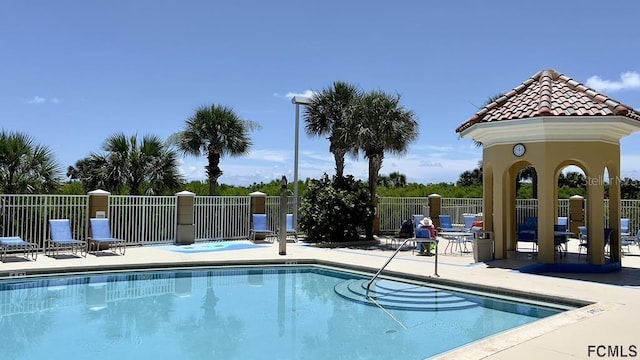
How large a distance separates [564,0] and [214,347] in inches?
481

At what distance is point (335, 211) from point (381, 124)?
3.67 metres

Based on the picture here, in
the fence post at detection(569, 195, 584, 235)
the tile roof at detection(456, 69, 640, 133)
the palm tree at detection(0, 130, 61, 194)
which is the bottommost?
the fence post at detection(569, 195, 584, 235)

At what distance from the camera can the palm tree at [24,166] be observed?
15.6 metres

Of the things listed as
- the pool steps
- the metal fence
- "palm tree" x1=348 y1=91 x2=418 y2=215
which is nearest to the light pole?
the metal fence

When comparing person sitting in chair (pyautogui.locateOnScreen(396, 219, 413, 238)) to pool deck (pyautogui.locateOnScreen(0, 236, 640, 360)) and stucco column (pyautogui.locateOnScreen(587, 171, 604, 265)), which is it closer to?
pool deck (pyautogui.locateOnScreen(0, 236, 640, 360))

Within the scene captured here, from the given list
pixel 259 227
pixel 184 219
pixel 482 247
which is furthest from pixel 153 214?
pixel 482 247

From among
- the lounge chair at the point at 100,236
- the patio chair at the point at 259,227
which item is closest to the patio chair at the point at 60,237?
the lounge chair at the point at 100,236

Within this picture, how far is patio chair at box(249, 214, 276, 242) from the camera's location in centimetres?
1959

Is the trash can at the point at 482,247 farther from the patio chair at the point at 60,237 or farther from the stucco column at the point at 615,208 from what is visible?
the patio chair at the point at 60,237

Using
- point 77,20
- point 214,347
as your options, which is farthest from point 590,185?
point 77,20

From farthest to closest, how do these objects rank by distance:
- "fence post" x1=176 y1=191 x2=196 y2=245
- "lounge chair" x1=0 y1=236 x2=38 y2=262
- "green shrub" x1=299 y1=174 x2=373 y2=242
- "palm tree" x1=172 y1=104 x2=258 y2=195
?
"palm tree" x1=172 y1=104 x2=258 y2=195
"green shrub" x1=299 y1=174 x2=373 y2=242
"fence post" x1=176 y1=191 x2=196 y2=245
"lounge chair" x1=0 y1=236 x2=38 y2=262

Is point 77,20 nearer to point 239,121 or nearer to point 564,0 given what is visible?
point 239,121

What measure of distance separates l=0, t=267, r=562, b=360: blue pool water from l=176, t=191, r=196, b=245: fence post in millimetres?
5445

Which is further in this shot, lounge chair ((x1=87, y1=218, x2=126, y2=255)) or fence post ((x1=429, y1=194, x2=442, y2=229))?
fence post ((x1=429, y1=194, x2=442, y2=229))
